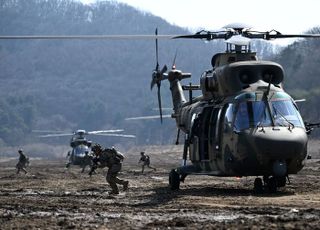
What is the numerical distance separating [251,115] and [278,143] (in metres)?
1.01

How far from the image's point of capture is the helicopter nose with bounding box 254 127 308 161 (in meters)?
18.0

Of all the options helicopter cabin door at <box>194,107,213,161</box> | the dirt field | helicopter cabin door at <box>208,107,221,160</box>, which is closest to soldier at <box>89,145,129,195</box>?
the dirt field

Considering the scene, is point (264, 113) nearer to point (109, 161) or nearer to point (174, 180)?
point (174, 180)

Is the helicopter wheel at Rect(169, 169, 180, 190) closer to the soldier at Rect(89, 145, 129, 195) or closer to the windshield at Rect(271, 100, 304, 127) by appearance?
the soldier at Rect(89, 145, 129, 195)

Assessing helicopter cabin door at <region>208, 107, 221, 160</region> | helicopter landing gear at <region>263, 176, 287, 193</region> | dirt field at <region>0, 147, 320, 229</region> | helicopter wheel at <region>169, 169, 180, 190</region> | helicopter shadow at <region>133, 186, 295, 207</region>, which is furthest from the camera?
helicopter wheel at <region>169, 169, 180, 190</region>

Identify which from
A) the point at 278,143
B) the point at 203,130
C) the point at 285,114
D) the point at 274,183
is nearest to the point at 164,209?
the point at 278,143

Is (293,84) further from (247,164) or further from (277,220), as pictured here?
(277,220)

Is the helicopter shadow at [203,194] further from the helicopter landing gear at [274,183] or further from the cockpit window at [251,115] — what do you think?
the cockpit window at [251,115]

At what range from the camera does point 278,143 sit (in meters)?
18.0

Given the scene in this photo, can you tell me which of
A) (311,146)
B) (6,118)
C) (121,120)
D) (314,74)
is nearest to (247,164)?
(311,146)

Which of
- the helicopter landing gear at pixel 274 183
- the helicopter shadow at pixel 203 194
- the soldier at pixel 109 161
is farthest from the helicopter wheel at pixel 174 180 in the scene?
the helicopter landing gear at pixel 274 183

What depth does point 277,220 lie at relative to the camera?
12453 millimetres

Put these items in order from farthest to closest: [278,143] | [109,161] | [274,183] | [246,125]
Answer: [109,161], [274,183], [246,125], [278,143]

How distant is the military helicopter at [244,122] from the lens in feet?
59.8
